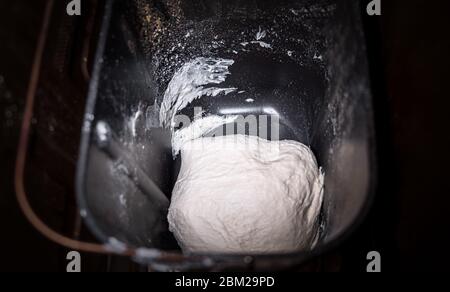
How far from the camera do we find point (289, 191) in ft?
2.60

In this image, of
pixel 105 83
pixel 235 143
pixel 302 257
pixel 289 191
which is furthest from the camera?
pixel 235 143

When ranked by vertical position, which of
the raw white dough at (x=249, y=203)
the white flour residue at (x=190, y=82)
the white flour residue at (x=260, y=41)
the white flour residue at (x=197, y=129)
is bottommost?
the raw white dough at (x=249, y=203)

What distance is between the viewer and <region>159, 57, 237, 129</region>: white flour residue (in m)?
0.93

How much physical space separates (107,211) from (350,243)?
0.47 m

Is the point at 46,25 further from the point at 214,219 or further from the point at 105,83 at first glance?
the point at 214,219

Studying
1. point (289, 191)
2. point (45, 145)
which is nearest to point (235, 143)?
point (289, 191)

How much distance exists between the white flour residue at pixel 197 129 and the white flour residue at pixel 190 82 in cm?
4

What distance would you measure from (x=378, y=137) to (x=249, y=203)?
29 cm

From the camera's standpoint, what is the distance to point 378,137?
742 millimetres

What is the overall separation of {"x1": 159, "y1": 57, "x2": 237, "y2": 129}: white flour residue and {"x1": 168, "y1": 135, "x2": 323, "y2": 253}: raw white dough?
18 centimetres

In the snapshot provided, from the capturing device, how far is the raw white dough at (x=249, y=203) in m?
0.77

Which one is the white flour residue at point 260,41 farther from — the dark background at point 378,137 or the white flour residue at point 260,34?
the dark background at point 378,137

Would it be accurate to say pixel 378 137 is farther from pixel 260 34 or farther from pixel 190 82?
pixel 190 82

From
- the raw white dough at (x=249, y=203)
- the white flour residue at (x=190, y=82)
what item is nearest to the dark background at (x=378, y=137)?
the raw white dough at (x=249, y=203)
